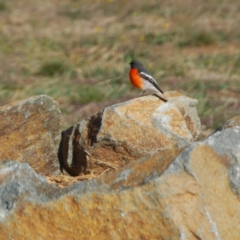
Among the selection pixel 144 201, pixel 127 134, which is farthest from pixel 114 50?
pixel 144 201

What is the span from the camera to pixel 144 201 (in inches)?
149

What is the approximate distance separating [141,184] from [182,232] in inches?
12.9

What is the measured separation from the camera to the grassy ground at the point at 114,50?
33.0ft

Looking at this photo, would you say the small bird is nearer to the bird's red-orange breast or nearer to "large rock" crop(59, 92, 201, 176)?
the bird's red-orange breast

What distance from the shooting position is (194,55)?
12.7 m

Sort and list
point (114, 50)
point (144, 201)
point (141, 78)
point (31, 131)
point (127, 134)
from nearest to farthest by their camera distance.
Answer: point (144, 201)
point (127, 134)
point (31, 131)
point (141, 78)
point (114, 50)

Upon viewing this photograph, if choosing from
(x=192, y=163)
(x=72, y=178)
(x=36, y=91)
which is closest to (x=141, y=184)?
(x=192, y=163)

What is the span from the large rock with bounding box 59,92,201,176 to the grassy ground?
2751 millimetres

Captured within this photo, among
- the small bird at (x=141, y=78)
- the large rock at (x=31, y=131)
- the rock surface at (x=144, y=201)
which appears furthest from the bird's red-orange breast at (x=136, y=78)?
the rock surface at (x=144, y=201)

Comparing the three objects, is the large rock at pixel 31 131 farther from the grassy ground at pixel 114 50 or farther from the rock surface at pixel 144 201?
the grassy ground at pixel 114 50

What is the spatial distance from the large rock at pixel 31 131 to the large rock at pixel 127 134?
19 cm

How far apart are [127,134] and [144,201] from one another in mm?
Answer: 1513

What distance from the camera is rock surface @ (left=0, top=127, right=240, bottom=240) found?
148 inches

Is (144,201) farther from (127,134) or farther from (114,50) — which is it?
(114,50)
